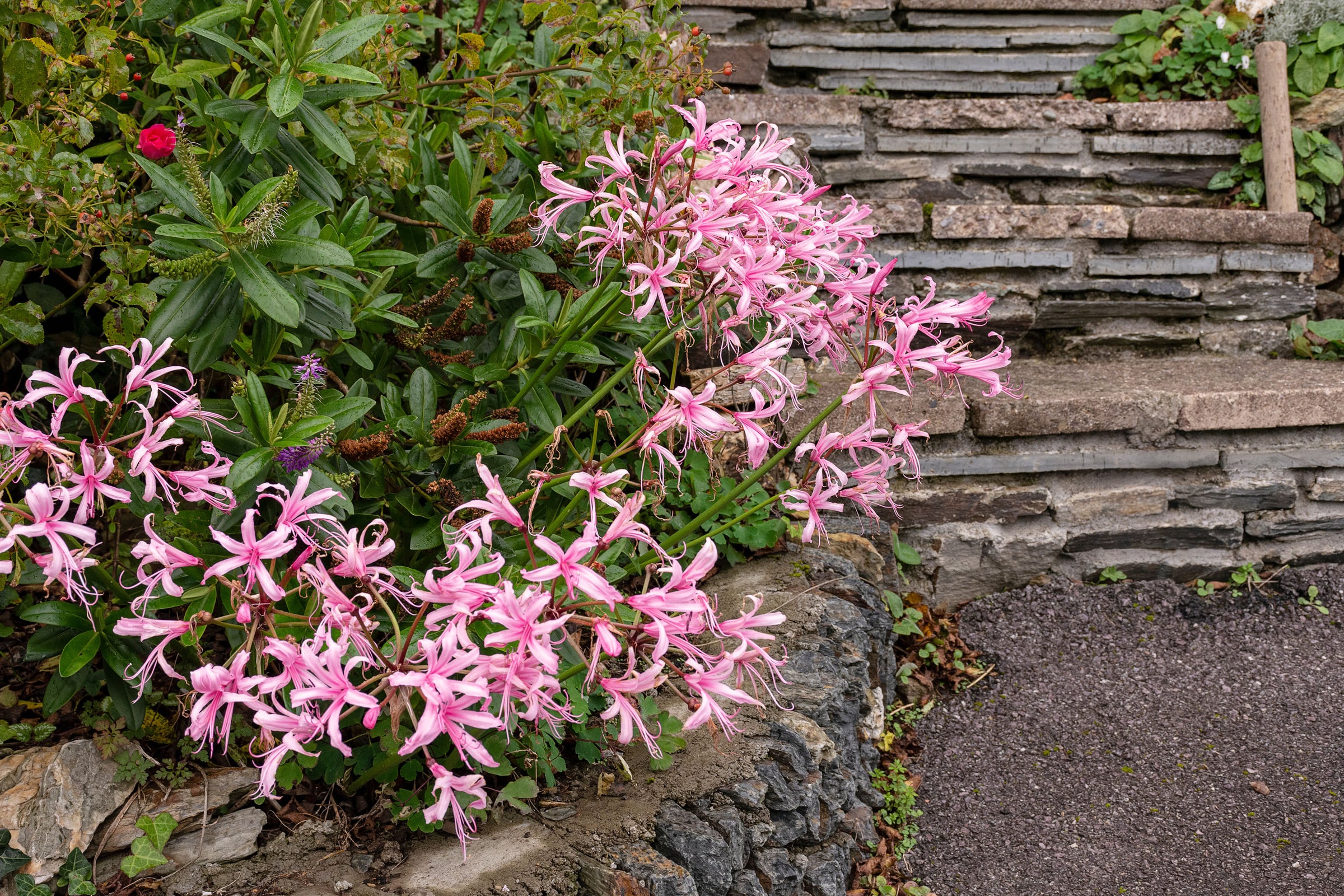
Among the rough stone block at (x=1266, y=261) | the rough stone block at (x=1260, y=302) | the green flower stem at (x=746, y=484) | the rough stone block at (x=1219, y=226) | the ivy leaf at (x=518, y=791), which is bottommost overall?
the ivy leaf at (x=518, y=791)

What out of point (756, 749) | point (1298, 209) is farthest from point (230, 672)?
point (1298, 209)

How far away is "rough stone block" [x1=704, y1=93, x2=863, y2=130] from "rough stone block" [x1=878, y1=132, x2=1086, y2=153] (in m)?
0.18

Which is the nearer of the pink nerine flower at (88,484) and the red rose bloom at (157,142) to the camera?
the pink nerine flower at (88,484)

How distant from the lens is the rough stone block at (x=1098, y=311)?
10.9 ft

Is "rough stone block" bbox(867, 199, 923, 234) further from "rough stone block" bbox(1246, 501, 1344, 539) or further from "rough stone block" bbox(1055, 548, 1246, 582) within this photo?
"rough stone block" bbox(1246, 501, 1344, 539)

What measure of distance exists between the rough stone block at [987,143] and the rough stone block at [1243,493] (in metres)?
1.37

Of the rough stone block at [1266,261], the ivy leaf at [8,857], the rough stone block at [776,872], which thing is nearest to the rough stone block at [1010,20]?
the rough stone block at [1266,261]

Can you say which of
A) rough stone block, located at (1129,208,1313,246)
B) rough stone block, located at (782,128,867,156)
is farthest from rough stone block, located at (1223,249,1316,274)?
rough stone block, located at (782,128,867,156)

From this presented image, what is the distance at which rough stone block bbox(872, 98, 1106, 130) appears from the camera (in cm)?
348

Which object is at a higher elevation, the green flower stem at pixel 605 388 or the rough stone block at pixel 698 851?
the green flower stem at pixel 605 388

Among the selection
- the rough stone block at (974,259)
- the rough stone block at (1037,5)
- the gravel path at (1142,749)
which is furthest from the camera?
the rough stone block at (1037,5)

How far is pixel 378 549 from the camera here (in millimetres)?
987

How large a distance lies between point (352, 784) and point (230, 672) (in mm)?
583

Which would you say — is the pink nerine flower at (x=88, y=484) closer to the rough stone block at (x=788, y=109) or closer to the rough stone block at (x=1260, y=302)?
the rough stone block at (x=788, y=109)
